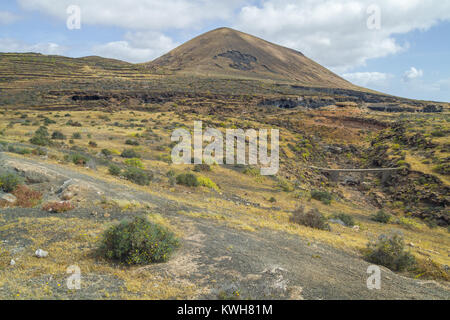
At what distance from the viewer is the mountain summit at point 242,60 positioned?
93.8m

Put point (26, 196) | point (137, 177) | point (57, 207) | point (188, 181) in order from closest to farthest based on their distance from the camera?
point (57, 207) < point (26, 196) < point (137, 177) < point (188, 181)

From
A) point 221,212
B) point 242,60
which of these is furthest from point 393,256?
point 242,60

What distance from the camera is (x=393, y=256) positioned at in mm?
7246

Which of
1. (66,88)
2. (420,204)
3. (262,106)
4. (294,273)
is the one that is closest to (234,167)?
(420,204)

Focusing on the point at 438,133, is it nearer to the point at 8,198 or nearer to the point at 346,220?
the point at 346,220

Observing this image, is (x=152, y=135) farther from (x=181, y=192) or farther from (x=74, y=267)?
(x=74, y=267)

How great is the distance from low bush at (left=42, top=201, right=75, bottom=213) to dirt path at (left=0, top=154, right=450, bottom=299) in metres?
0.23

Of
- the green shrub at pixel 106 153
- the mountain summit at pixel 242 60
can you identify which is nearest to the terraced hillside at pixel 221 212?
the green shrub at pixel 106 153

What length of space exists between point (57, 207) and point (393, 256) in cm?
968

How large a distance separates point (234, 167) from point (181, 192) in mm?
8723

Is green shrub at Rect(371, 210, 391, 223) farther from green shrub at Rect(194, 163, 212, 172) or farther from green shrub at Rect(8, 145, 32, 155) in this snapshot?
green shrub at Rect(8, 145, 32, 155)

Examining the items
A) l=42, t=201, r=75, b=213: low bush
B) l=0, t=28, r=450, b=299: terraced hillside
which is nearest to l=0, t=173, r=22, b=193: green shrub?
l=0, t=28, r=450, b=299: terraced hillside

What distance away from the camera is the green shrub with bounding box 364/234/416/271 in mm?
7184

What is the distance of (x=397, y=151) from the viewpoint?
29188mm
